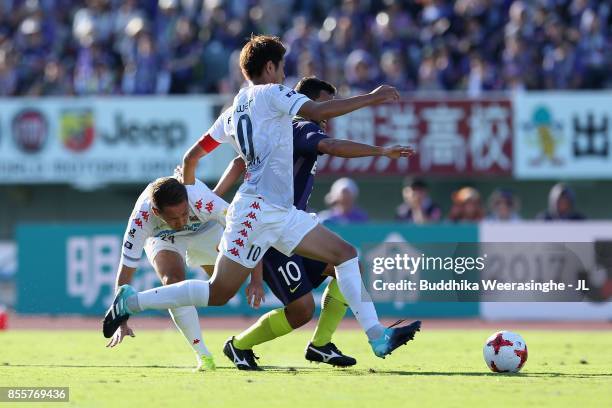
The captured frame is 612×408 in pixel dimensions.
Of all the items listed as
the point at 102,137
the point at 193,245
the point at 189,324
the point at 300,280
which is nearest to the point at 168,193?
the point at 193,245

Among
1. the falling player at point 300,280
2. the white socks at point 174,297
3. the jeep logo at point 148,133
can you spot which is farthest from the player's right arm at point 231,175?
the jeep logo at point 148,133

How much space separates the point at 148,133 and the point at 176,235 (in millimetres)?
11558

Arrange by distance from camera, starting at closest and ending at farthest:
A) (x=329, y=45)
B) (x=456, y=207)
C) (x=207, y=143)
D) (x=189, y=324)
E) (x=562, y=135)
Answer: (x=207, y=143) < (x=189, y=324) < (x=456, y=207) < (x=562, y=135) < (x=329, y=45)

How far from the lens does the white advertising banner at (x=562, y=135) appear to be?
66.2 ft

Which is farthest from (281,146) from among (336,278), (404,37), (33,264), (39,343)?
(404,37)

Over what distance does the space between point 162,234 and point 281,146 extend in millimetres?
1451

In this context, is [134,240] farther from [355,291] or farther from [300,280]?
[355,291]

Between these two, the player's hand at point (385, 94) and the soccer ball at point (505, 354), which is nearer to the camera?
the player's hand at point (385, 94)

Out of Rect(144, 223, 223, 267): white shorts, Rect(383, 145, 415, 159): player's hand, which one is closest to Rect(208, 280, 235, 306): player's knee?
Rect(144, 223, 223, 267): white shorts

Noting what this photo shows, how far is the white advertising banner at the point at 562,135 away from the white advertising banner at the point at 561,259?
3.97 m

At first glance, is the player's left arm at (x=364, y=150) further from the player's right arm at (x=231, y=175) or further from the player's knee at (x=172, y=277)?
the player's knee at (x=172, y=277)

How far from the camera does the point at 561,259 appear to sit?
52.2ft

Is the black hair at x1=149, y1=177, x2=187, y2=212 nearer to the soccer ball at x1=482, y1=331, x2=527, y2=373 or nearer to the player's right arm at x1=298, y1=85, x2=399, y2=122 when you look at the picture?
the player's right arm at x1=298, y1=85, x2=399, y2=122

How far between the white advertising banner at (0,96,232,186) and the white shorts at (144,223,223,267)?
10.9 meters
